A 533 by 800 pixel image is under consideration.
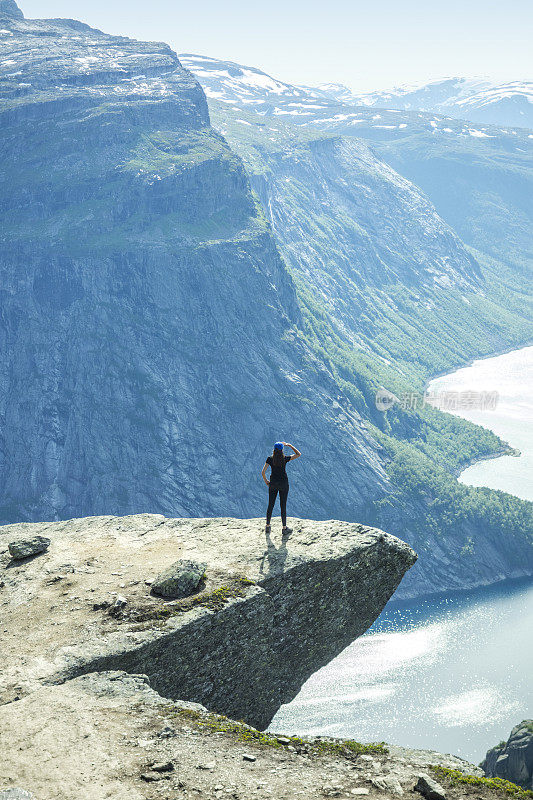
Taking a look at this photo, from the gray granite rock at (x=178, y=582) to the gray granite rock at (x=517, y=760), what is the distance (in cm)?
7007

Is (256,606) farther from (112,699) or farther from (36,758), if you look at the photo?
(36,758)

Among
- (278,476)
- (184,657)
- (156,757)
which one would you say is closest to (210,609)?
(184,657)

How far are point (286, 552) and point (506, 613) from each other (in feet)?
609

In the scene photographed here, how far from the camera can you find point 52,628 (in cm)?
2289

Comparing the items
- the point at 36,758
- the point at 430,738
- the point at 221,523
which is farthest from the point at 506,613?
the point at 36,758

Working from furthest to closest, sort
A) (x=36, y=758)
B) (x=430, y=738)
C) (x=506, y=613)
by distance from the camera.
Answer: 1. (x=506, y=613)
2. (x=430, y=738)
3. (x=36, y=758)

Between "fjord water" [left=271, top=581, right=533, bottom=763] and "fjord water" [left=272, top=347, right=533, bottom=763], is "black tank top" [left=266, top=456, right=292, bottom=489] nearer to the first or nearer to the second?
"fjord water" [left=271, top=581, right=533, bottom=763]

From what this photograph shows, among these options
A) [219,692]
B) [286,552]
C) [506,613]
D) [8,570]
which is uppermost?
[286,552]

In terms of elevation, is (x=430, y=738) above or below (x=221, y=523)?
below

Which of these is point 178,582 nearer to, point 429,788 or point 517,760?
point 429,788

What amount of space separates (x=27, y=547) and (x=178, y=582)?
8310 mm

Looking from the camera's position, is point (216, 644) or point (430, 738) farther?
point (430, 738)

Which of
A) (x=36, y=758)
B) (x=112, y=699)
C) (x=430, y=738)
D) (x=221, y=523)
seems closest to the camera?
(x=36, y=758)

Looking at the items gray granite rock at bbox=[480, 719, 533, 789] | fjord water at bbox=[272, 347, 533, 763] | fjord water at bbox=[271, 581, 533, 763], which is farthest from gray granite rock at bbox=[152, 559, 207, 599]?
fjord water at bbox=[272, 347, 533, 763]
